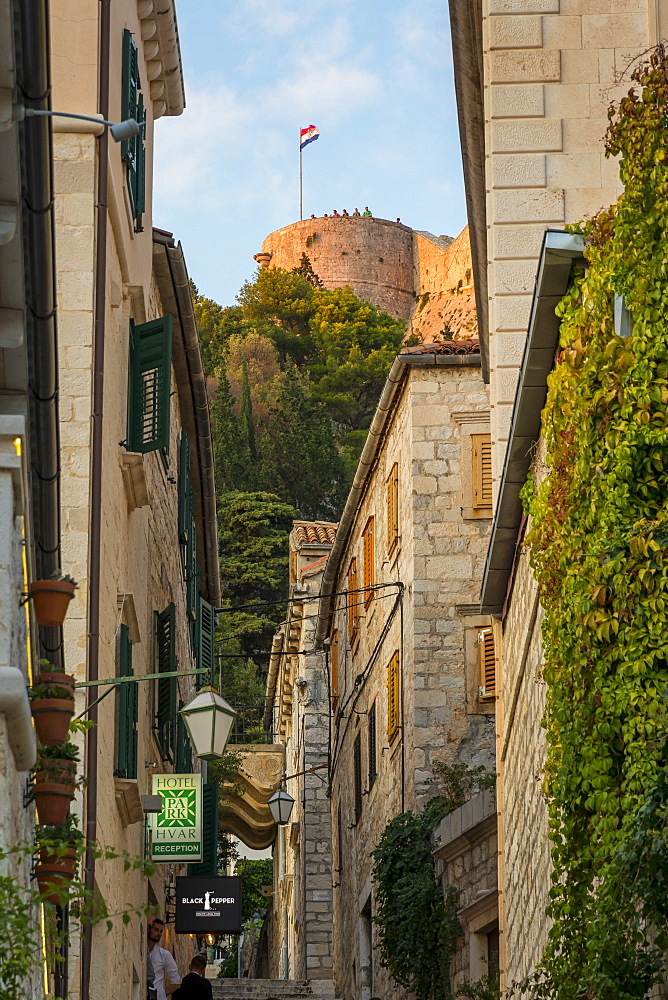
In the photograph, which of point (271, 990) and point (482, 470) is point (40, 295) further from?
point (271, 990)

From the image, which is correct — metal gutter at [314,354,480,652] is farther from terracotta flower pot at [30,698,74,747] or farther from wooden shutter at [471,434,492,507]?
terracotta flower pot at [30,698,74,747]

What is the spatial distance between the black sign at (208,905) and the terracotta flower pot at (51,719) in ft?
32.9

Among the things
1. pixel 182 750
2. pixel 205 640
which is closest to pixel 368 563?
pixel 205 640

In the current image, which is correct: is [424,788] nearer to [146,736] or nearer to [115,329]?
[146,736]

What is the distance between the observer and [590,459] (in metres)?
7.60

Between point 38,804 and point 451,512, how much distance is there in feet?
43.8

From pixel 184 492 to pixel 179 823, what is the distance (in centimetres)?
554

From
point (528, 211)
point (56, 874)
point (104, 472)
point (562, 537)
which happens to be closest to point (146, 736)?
point (104, 472)

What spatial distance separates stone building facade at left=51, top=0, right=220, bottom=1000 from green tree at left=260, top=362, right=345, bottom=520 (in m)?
42.6

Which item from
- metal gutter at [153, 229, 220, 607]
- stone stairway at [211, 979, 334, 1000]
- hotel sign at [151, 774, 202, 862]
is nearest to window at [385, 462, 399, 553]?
metal gutter at [153, 229, 220, 607]

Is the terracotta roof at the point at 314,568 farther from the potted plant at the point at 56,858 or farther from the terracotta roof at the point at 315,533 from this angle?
the potted plant at the point at 56,858

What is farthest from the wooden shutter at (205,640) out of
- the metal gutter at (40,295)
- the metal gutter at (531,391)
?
the metal gutter at (40,295)

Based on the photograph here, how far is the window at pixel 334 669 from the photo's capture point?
2767 cm

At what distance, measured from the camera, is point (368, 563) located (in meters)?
23.0
